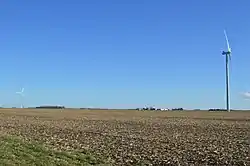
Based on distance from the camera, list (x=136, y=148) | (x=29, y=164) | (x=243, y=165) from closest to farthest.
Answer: (x=29, y=164), (x=243, y=165), (x=136, y=148)

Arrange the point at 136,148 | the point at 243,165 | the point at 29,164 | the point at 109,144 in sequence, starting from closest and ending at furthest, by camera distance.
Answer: the point at 29,164 → the point at 243,165 → the point at 136,148 → the point at 109,144

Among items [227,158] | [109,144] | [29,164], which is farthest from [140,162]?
[109,144]

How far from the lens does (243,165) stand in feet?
70.2

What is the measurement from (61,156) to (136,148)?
6.52m

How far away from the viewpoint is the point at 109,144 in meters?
30.3

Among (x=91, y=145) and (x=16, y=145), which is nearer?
(x=16, y=145)

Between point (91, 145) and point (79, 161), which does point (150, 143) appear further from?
point (79, 161)

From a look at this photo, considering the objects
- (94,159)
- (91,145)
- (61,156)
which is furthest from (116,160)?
(91,145)

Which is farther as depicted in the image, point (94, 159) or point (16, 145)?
point (16, 145)

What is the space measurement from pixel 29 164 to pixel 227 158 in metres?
9.87

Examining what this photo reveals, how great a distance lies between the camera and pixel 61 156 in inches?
883

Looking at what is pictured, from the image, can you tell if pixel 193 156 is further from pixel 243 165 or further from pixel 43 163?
pixel 43 163

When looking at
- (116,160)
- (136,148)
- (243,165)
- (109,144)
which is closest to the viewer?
(243,165)

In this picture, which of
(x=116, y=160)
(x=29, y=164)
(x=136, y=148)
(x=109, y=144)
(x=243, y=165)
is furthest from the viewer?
(x=109, y=144)
